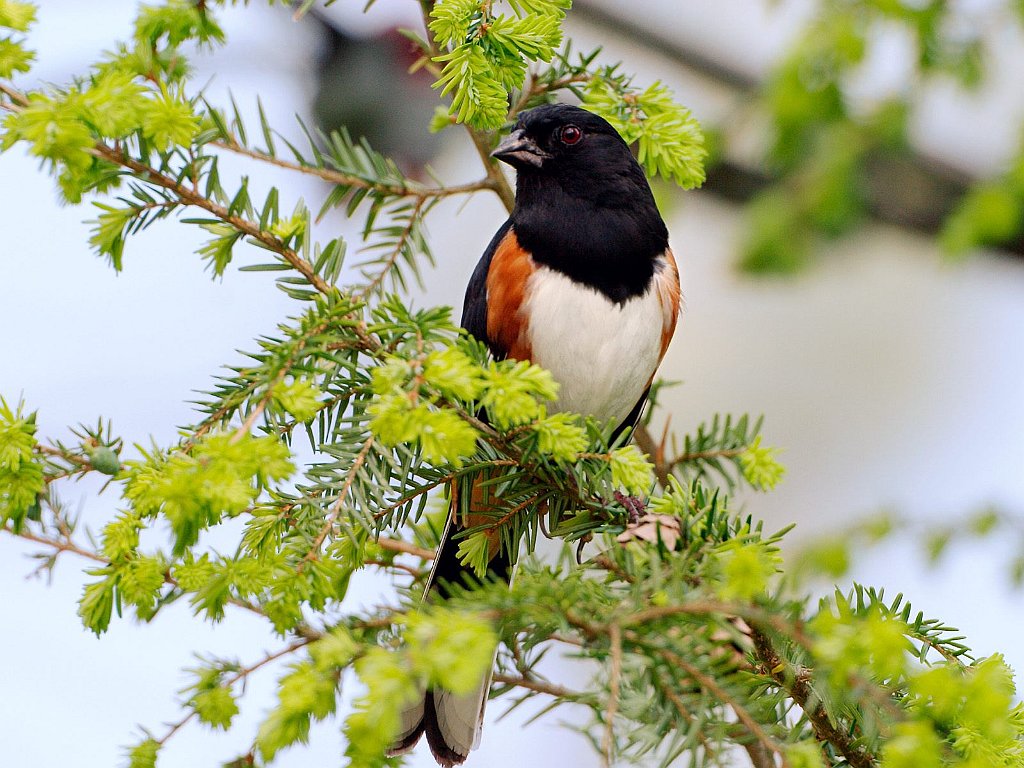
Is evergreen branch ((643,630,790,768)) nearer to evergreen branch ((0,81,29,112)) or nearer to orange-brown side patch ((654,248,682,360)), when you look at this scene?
evergreen branch ((0,81,29,112))

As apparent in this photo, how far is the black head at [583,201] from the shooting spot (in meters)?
1.58

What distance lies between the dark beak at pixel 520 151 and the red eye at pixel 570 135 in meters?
0.04

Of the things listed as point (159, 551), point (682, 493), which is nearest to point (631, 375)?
point (682, 493)

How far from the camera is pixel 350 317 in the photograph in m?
0.94

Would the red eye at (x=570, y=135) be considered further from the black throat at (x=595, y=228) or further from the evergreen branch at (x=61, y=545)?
the evergreen branch at (x=61, y=545)

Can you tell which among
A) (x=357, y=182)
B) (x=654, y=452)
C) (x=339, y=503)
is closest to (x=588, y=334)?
(x=654, y=452)

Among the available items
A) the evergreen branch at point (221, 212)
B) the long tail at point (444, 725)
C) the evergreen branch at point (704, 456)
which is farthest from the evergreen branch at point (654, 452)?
the evergreen branch at point (221, 212)

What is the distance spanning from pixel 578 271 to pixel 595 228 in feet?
0.26

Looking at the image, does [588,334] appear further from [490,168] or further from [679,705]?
[679,705]

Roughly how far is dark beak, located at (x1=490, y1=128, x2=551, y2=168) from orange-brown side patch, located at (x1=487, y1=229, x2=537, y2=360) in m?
0.12

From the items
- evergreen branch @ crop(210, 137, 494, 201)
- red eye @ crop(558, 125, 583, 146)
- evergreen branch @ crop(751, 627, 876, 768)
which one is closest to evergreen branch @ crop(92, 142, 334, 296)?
evergreen branch @ crop(210, 137, 494, 201)

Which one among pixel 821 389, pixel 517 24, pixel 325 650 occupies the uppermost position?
pixel 821 389

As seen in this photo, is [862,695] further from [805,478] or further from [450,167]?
[805,478]

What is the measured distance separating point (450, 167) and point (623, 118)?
9.56 ft
